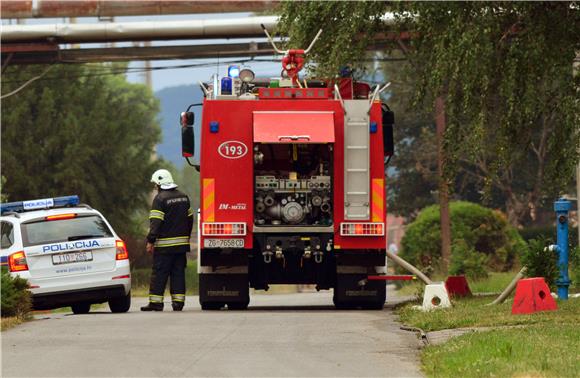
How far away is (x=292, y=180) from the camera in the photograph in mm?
18422

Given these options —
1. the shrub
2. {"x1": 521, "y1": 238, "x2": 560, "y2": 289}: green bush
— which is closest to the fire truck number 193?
{"x1": 521, "y1": 238, "x2": 560, "y2": 289}: green bush

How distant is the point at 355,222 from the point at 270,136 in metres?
1.57

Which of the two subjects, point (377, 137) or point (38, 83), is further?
point (38, 83)

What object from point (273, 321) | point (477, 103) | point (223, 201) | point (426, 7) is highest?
point (426, 7)

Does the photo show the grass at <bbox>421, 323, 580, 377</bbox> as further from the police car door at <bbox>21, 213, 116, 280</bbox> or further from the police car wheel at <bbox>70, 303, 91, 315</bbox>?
the police car wheel at <bbox>70, 303, 91, 315</bbox>

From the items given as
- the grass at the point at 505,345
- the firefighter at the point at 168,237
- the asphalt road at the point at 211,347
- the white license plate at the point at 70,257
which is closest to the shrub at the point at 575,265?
the grass at the point at 505,345

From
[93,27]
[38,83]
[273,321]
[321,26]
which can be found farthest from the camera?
[38,83]

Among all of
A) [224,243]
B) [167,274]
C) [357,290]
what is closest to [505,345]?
[224,243]

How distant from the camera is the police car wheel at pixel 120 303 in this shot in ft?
63.3

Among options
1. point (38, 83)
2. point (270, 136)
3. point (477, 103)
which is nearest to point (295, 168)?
point (270, 136)

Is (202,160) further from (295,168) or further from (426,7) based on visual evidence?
(426,7)

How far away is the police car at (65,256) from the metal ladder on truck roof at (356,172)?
123 inches

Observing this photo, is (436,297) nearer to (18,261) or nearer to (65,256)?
(65,256)

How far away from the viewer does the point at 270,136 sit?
1775 centimetres
